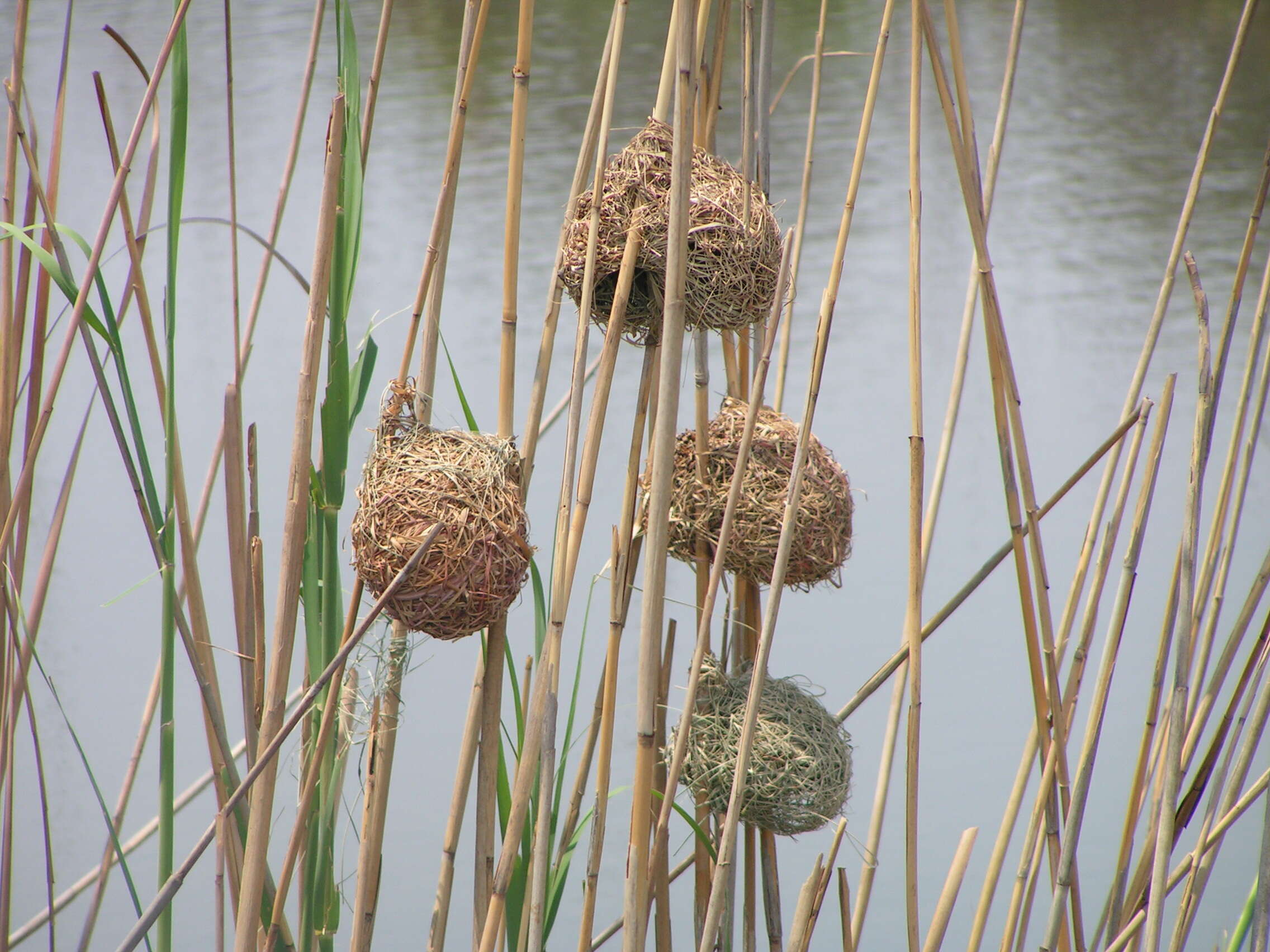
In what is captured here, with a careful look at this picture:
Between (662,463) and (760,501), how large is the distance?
0.67ft

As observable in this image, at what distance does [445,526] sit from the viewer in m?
0.57

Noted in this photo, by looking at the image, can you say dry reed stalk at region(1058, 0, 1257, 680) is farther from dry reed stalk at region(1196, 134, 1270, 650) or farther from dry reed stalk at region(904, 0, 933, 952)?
dry reed stalk at region(904, 0, 933, 952)

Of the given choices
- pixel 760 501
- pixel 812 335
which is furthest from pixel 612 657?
pixel 812 335

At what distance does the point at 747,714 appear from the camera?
55 centimetres

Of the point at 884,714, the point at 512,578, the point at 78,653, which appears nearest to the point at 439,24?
the point at 78,653

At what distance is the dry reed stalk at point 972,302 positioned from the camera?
0.62m

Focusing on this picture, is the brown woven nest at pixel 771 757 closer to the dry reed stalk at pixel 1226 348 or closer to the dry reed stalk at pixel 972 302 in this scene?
the dry reed stalk at pixel 972 302

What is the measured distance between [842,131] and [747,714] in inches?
103

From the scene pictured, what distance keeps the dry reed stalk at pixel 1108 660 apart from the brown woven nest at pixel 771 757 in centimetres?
14

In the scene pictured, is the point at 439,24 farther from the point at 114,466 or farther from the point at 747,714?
the point at 747,714

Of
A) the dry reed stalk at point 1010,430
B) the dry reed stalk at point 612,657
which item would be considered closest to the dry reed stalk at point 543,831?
the dry reed stalk at point 612,657

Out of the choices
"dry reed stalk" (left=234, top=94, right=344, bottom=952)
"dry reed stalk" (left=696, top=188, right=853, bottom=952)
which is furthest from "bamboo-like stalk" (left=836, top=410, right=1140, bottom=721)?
"dry reed stalk" (left=234, top=94, right=344, bottom=952)

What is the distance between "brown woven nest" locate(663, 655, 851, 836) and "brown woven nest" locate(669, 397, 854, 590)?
0.07 m

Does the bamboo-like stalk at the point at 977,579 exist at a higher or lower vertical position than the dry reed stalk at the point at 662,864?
higher
